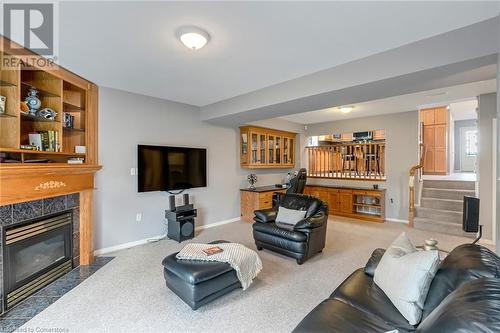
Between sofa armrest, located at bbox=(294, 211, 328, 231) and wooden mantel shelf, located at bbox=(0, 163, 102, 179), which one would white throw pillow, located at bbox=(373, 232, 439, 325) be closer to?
sofa armrest, located at bbox=(294, 211, 328, 231)

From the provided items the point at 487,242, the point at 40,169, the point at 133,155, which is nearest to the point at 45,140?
the point at 40,169

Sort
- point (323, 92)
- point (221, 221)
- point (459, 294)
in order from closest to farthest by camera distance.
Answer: point (459, 294) < point (323, 92) < point (221, 221)

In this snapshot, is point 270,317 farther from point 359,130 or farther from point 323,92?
point 359,130

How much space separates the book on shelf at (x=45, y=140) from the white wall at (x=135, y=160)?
68cm

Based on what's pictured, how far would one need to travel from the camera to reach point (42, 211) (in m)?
2.70

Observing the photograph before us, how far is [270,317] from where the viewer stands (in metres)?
2.08

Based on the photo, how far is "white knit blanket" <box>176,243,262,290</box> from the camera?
2336 mm

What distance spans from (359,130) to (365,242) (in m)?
3.15

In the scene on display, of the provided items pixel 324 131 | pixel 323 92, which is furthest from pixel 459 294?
pixel 324 131

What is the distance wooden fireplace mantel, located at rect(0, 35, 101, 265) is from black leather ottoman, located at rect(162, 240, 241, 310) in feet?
5.24

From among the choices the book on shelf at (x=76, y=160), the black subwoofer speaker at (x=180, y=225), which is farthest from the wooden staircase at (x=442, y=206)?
the book on shelf at (x=76, y=160)

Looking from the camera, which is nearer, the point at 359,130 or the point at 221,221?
the point at 221,221

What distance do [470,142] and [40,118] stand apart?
11200 mm

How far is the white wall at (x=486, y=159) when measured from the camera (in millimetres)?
3943
